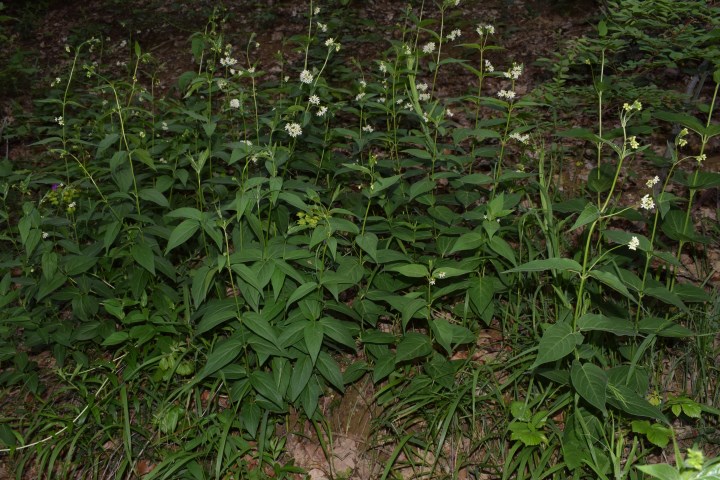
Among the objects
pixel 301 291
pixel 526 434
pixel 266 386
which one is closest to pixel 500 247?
pixel 526 434

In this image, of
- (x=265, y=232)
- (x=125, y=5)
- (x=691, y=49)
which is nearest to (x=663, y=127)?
(x=691, y=49)

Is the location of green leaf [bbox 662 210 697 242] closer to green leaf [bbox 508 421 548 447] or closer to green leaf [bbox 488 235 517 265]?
green leaf [bbox 488 235 517 265]

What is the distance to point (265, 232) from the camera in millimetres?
3217

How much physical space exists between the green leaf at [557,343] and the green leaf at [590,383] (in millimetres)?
143

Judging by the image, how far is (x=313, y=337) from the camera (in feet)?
8.44

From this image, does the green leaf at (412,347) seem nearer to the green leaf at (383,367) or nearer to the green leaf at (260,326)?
the green leaf at (383,367)

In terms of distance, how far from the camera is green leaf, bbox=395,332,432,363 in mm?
2748

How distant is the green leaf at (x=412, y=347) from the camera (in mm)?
2748

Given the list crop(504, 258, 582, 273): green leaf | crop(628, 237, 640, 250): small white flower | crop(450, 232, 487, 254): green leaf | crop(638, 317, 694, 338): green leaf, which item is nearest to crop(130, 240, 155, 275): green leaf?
crop(450, 232, 487, 254): green leaf

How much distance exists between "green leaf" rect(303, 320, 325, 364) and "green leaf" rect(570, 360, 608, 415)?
109 centimetres

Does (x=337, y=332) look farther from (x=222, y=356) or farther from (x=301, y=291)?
(x=222, y=356)

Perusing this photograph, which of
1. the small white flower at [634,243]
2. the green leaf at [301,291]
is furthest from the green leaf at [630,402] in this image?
the green leaf at [301,291]

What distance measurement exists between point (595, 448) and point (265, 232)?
1.99m

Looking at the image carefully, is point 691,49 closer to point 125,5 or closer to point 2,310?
point 2,310
